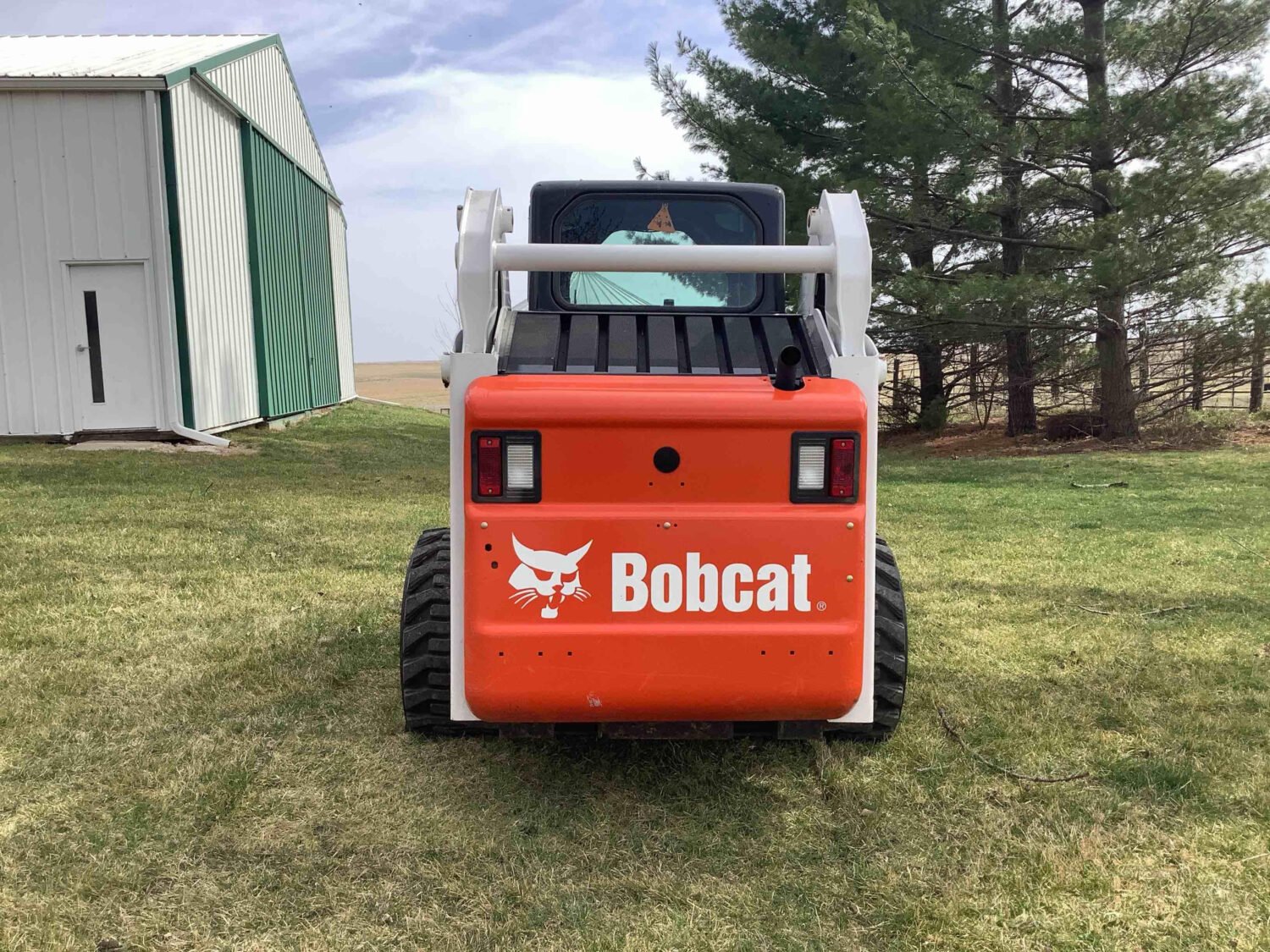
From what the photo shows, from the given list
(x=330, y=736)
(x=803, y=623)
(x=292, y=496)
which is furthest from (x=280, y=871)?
(x=292, y=496)

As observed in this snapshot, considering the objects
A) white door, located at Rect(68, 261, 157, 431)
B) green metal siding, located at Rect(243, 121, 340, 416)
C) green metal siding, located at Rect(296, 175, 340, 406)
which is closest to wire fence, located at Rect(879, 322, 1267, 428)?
green metal siding, located at Rect(243, 121, 340, 416)

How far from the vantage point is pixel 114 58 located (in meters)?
A: 12.9

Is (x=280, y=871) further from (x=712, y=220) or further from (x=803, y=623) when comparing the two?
(x=712, y=220)

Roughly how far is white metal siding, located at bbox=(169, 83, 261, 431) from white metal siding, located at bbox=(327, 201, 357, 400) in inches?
297

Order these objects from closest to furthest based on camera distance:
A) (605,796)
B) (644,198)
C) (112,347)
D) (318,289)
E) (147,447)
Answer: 1. (605,796)
2. (644,198)
3. (147,447)
4. (112,347)
5. (318,289)

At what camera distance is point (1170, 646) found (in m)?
4.44

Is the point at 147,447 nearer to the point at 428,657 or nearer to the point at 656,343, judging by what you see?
the point at 428,657

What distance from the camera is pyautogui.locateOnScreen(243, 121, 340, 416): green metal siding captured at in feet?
49.0

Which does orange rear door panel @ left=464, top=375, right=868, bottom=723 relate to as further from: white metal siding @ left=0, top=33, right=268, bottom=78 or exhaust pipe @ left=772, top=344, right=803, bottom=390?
white metal siding @ left=0, top=33, right=268, bottom=78

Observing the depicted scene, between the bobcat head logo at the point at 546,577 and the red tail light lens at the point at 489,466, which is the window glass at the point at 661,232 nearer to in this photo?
the red tail light lens at the point at 489,466

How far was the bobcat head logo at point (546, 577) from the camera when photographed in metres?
2.45

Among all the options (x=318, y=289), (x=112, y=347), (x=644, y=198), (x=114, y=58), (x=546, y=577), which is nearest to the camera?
(x=546, y=577)

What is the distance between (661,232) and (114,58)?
12.5 meters

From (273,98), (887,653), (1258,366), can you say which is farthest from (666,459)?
(273,98)
